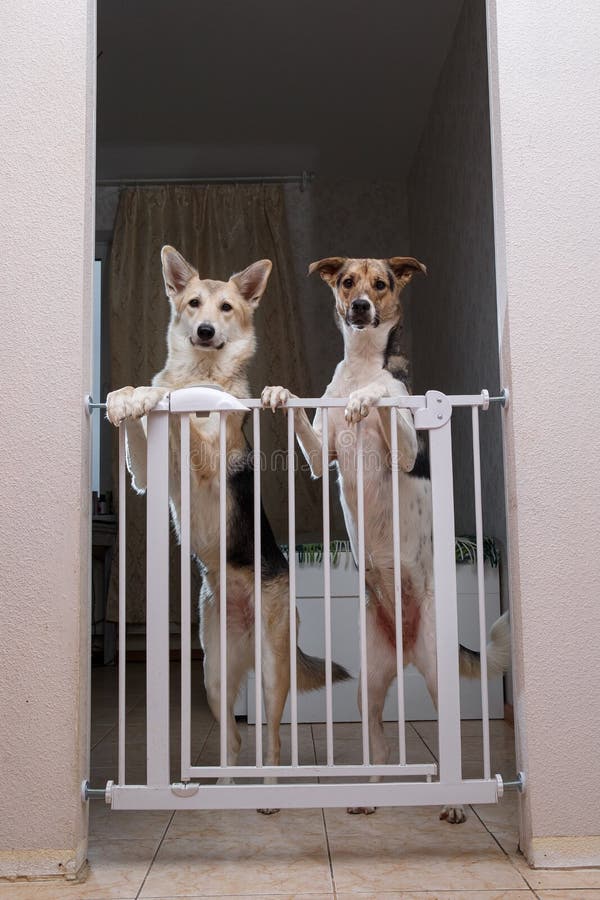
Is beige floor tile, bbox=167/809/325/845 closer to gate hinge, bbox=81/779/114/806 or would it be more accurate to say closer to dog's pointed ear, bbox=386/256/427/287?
gate hinge, bbox=81/779/114/806

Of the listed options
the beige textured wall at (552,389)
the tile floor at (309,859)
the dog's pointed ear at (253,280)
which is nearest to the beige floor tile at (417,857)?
the tile floor at (309,859)

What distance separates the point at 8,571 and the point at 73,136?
3.08 feet

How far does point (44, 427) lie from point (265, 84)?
3.05 m

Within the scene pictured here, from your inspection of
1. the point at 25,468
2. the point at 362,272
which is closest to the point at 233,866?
the point at 25,468

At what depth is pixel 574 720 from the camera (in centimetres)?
176

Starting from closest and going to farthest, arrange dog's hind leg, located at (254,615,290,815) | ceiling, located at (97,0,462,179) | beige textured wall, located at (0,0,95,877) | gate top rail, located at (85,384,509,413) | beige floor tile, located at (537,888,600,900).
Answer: beige floor tile, located at (537,888,600,900), beige textured wall, located at (0,0,95,877), gate top rail, located at (85,384,509,413), dog's hind leg, located at (254,615,290,815), ceiling, located at (97,0,462,179)

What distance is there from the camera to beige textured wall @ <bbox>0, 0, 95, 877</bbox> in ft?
5.69

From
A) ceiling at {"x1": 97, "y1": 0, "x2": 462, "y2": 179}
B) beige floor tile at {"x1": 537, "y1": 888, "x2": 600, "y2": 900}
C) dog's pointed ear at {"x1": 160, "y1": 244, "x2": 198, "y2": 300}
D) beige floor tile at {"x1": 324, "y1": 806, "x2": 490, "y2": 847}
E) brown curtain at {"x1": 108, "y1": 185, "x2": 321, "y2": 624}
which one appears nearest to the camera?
beige floor tile at {"x1": 537, "y1": 888, "x2": 600, "y2": 900}

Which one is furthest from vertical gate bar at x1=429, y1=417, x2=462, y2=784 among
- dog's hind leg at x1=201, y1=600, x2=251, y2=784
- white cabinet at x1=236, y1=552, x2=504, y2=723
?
white cabinet at x1=236, y1=552, x2=504, y2=723

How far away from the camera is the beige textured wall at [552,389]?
5.76 feet

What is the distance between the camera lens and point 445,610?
1840 millimetres

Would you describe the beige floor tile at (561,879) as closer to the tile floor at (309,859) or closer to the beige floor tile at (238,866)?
the tile floor at (309,859)

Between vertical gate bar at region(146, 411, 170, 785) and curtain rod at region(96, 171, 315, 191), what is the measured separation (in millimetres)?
3590

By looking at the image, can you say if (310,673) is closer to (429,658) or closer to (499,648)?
(429,658)
